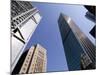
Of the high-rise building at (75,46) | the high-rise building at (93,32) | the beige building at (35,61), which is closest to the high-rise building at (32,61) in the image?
the beige building at (35,61)

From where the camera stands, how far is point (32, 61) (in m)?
2.29

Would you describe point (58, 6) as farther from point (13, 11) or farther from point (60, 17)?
point (13, 11)

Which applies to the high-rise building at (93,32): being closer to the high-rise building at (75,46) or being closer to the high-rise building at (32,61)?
the high-rise building at (75,46)

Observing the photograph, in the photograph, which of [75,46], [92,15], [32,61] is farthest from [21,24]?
[92,15]

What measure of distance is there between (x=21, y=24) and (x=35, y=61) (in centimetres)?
42

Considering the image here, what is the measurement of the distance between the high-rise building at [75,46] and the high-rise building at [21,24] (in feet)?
1.04

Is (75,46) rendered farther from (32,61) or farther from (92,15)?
(32,61)

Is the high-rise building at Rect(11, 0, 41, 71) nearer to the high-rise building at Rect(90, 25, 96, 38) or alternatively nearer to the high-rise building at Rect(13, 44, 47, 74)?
the high-rise building at Rect(13, 44, 47, 74)

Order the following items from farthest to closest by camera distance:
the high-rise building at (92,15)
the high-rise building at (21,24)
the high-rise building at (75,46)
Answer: the high-rise building at (92,15) < the high-rise building at (75,46) < the high-rise building at (21,24)

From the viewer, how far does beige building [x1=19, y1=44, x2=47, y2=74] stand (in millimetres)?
2262

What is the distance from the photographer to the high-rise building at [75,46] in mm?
2461

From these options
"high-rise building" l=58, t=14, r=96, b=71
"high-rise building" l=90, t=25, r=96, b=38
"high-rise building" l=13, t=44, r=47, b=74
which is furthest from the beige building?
"high-rise building" l=90, t=25, r=96, b=38
